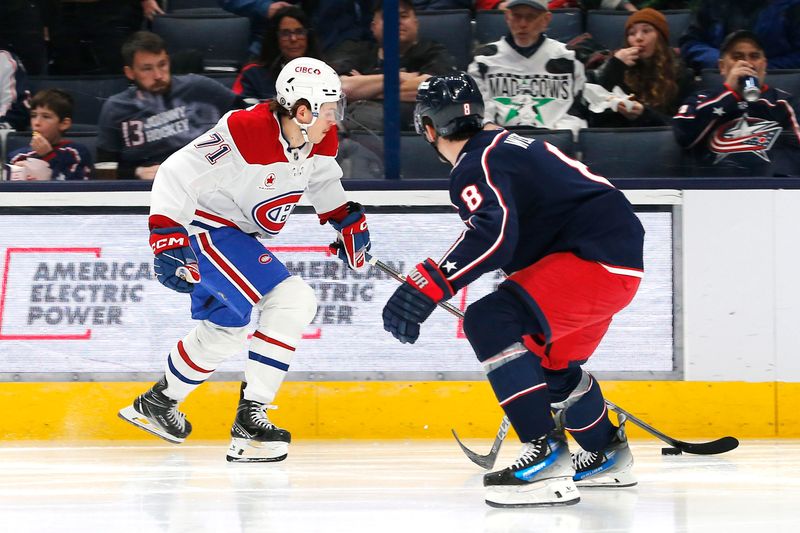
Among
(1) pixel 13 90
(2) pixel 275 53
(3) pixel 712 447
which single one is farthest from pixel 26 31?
(3) pixel 712 447


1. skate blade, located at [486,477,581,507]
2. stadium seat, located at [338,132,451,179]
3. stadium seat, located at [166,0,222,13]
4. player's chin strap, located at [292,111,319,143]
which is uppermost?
stadium seat, located at [166,0,222,13]

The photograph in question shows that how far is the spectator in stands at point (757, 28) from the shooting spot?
491 centimetres

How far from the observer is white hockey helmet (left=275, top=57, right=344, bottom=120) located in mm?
3787

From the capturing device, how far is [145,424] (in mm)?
4039

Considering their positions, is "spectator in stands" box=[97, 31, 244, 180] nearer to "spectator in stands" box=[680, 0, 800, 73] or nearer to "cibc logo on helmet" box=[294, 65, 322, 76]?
"cibc logo on helmet" box=[294, 65, 322, 76]

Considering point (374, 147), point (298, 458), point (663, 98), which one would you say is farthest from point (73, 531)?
point (663, 98)

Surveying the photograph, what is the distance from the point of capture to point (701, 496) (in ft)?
10.5

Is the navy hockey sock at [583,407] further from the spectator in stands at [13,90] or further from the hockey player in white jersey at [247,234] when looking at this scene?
the spectator in stands at [13,90]

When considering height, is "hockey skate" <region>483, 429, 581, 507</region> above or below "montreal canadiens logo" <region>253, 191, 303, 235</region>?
Result: below

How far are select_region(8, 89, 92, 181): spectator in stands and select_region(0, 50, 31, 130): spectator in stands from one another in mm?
58

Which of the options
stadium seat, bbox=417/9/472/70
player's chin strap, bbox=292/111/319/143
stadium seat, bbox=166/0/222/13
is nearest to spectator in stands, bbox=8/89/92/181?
stadium seat, bbox=166/0/222/13

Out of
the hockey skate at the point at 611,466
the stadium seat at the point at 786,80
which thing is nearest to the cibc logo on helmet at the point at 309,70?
the hockey skate at the point at 611,466

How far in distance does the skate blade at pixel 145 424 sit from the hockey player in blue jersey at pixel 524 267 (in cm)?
135

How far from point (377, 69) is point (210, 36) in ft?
2.45
